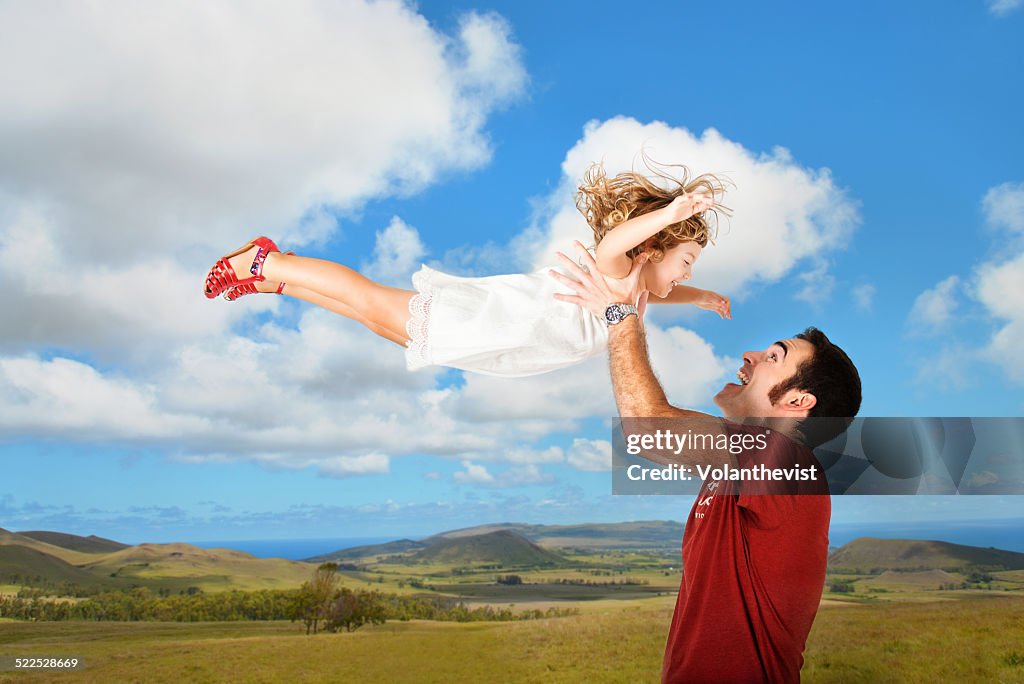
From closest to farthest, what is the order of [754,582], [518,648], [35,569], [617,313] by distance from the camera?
[754,582], [617,313], [518,648], [35,569]

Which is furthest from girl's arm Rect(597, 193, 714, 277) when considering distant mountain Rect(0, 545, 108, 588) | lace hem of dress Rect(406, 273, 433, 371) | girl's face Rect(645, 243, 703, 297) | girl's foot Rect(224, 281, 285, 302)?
distant mountain Rect(0, 545, 108, 588)

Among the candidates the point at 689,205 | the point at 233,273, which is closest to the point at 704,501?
the point at 689,205

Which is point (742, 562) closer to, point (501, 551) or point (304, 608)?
point (501, 551)

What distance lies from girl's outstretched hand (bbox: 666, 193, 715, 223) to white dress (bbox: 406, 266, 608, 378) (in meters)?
0.67

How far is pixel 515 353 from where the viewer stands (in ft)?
10.5

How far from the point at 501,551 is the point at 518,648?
4.20 ft

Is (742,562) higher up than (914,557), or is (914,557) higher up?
(742,562)

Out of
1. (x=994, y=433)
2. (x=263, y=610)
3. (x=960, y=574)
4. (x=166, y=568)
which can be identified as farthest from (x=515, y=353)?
(x=166, y=568)

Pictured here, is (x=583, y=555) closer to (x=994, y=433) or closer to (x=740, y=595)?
(x=994, y=433)

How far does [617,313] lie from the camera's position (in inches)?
101

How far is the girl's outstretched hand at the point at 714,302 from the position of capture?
12.1 ft

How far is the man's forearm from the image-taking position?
228 centimetres

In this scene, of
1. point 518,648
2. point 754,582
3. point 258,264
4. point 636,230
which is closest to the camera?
point 754,582

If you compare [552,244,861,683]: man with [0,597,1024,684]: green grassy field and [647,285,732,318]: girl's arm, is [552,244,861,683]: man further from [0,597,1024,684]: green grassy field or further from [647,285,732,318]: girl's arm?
[0,597,1024,684]: green grassy field
